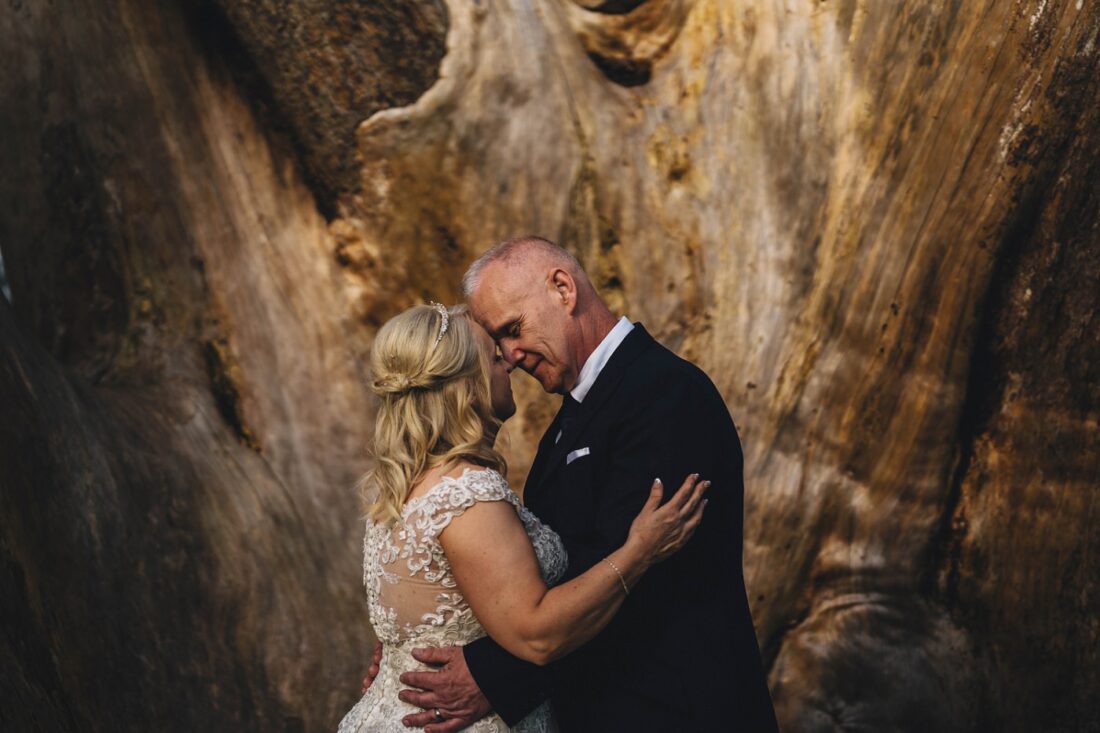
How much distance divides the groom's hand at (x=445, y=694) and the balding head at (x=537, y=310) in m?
0.87

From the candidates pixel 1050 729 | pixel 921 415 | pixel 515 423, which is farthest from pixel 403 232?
pixel 1050 729

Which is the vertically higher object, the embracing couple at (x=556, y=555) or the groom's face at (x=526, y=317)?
the groom's face at (x=526, y=317)

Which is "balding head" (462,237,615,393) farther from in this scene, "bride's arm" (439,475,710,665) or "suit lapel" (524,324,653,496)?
"bride's arm" (439,475,710,665)

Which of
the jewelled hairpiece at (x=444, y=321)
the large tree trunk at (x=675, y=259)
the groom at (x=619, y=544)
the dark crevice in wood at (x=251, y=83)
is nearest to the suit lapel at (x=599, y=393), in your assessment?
the groom at (x=619, y=544)

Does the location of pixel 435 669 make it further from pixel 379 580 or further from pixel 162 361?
pixel 162 361

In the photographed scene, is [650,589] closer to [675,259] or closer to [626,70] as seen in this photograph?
[675,259]

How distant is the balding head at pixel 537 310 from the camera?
3344 mm

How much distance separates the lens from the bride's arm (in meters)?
2.74

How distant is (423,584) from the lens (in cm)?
291

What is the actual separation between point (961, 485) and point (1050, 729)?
1056 mm

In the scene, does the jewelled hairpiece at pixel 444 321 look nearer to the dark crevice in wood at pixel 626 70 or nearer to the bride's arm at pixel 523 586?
the bride's arm at pixel 523 586

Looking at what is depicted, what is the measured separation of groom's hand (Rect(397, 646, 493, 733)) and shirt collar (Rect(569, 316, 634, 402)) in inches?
32.9

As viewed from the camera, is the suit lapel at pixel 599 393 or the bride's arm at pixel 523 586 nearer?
the bride's arm at pixel 523 586

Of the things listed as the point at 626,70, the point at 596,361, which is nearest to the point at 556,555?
the point at 596,361
